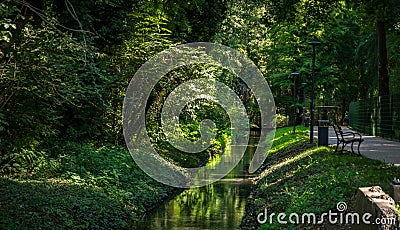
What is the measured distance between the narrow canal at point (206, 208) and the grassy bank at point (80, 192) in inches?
20.5

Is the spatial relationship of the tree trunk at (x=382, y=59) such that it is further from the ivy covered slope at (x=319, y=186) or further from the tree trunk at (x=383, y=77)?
the ivy covered slope at (x=319, y=186)

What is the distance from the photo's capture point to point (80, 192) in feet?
46.9

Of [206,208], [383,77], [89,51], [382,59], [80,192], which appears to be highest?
[382,59]

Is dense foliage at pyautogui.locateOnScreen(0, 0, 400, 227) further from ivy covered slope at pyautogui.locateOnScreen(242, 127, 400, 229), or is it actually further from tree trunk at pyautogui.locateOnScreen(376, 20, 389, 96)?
ivy covered slope at pyautogui.locateOnScreen(242, 127, 400, 229)

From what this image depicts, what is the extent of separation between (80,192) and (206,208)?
452 cm

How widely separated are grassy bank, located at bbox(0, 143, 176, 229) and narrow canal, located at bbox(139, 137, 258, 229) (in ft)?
1.71

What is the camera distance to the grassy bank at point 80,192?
11820mm

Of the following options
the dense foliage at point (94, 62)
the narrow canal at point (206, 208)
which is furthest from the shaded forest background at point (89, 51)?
the narrow canal at point (206, 208)

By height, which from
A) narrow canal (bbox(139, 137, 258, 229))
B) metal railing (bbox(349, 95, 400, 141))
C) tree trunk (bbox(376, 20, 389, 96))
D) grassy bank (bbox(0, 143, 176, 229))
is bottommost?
narrow canal (bbox(139, 137, 258, 229))

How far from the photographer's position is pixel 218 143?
36844 mm

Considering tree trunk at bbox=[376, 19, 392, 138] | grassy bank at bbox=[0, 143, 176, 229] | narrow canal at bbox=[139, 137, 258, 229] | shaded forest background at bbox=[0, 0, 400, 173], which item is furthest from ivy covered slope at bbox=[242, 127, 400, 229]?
tree trunk at bbox=[376, 19, 392, 138]

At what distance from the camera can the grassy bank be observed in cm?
1182

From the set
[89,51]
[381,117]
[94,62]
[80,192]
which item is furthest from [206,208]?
[381,117]

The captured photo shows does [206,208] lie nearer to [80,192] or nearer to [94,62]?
[80,192]
